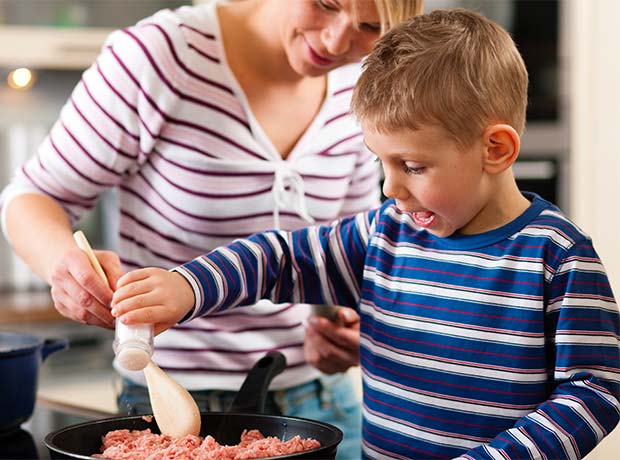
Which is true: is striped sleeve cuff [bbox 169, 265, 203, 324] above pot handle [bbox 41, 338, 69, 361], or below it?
above

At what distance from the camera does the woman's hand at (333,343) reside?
1271 mm

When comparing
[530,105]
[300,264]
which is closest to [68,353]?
[530,105]

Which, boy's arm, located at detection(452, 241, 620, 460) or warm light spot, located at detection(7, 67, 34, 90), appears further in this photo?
warm light spot, located at detection(7, 67, 34, 90)

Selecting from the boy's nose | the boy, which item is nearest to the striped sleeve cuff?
the boy

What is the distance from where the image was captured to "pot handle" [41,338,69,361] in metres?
1.28

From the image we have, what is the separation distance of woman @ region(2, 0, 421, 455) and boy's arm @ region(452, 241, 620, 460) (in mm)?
418

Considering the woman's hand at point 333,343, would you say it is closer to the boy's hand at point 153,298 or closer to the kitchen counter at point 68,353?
the boy's hand at point 153,298

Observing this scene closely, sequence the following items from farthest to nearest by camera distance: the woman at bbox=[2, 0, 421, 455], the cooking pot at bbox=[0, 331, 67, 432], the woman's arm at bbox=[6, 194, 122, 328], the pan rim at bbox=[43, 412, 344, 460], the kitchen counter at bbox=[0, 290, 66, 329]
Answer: the kitchen counter at bbox=[0, 290, 66, 329], the woman at bbox=[2, 0, 421, 455], the cooking pot at bbox=[0, 331, 67, 432], the woman's arm at bbox=[6, 194, 122, 328], the pan rim at bbox=[43, 412, 344, 460]

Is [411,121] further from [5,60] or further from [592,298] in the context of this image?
[5,60]

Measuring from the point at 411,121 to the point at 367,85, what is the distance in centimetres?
7

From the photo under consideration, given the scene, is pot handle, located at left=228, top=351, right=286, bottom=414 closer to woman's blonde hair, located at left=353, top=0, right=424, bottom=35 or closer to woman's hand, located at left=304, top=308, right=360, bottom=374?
woman's hand, located at left=304, top=308, right=360, bottom=374

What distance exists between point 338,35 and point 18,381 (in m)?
0.57

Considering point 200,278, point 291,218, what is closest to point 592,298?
point 200,278

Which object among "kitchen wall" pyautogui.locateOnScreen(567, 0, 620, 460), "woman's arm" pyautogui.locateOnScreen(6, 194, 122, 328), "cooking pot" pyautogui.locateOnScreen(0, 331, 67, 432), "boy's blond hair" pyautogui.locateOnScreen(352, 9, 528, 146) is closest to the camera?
"boy's blond hair" pyautogui.locateOnScreen(352, 9, 528, 146)
